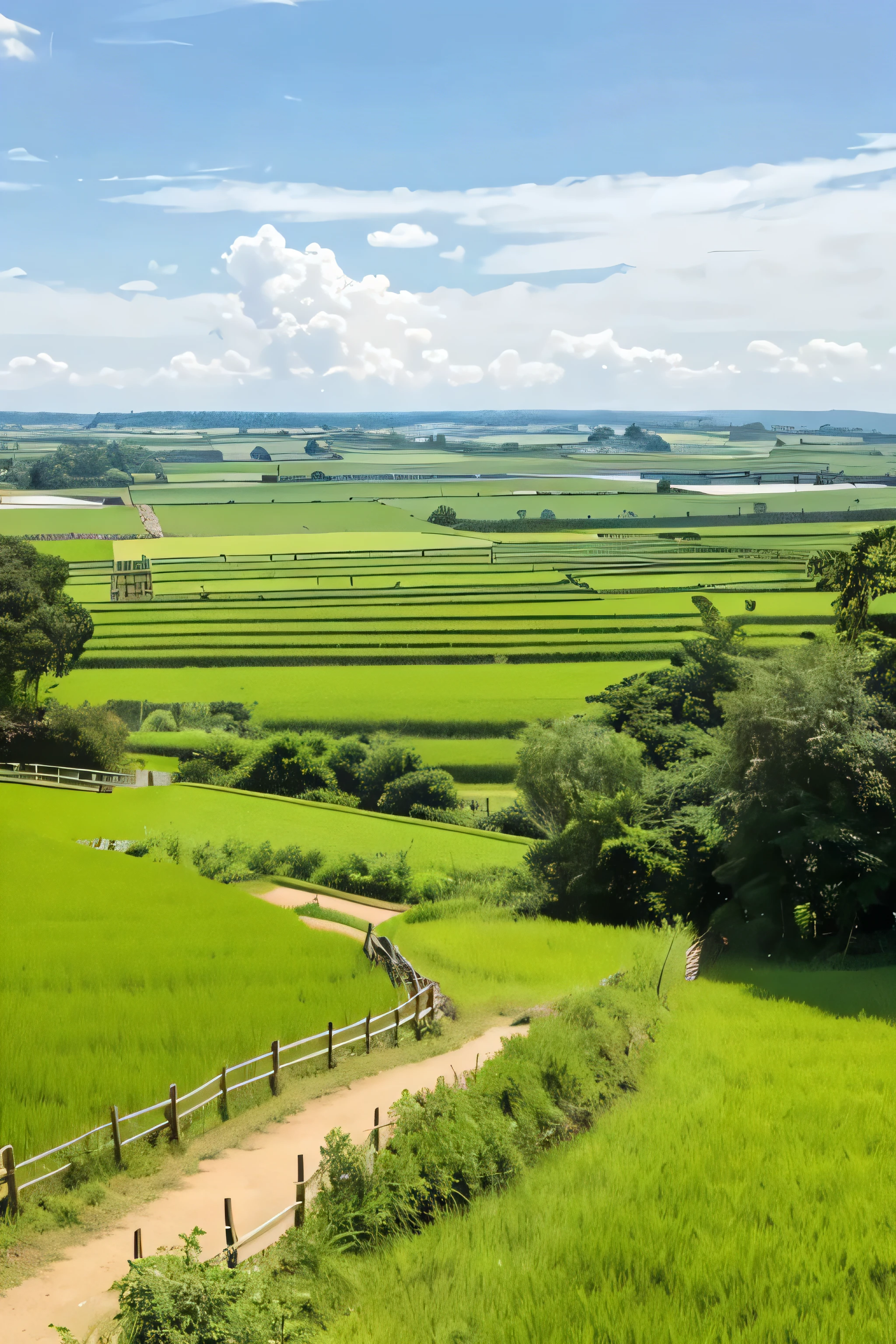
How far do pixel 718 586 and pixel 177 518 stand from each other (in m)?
24.5

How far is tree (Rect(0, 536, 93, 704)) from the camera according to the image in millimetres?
31719

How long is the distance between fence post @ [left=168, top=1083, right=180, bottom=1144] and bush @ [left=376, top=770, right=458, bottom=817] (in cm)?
1917

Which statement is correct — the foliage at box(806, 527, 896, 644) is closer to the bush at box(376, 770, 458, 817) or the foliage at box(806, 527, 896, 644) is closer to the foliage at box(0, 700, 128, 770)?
the bush at box(376, 770, 458, 817)

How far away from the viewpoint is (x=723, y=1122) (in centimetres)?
828

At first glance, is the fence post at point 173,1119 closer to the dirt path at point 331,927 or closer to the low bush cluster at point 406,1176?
the low bush cluster at point 406,1176

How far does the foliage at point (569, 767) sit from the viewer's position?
2259 centimetres

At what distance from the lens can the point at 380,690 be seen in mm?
34562

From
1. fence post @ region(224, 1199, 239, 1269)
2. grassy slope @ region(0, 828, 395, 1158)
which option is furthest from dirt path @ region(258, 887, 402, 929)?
fence post @ region(224, 1199, 239, 1269)

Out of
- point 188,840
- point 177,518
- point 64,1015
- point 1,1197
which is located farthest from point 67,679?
point 1,1197

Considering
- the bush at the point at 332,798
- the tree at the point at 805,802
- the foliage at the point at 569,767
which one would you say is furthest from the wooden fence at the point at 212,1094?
the bush at the point at 332,798

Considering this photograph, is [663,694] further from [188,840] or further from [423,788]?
[188,840]

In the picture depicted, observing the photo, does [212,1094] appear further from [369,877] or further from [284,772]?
[284,772]

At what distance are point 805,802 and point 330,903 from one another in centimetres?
1064

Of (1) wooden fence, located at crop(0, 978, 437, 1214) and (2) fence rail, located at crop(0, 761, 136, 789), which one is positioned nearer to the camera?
(1) wooden fence, located at crop(0, 978, 437, 1214)
